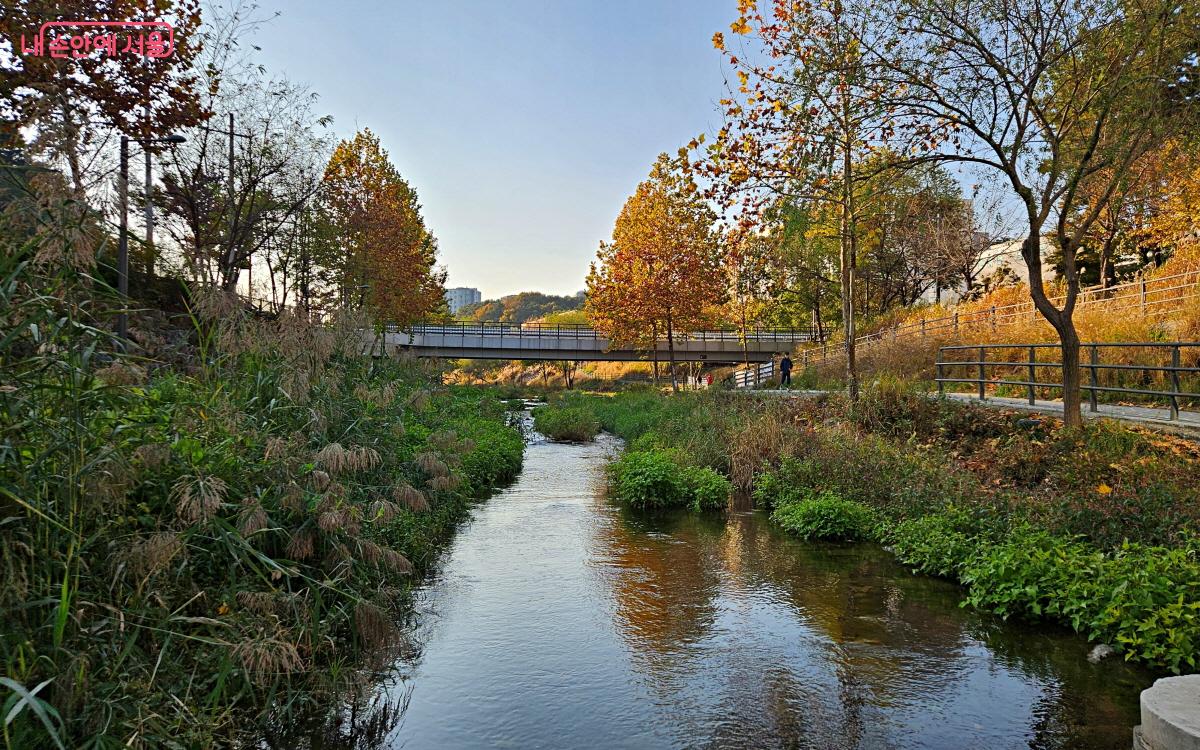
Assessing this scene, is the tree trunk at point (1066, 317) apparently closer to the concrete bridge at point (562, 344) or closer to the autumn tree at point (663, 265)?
the autumn tree at point (663, 265)

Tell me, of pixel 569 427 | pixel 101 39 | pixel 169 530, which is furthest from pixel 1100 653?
pixel 569 427

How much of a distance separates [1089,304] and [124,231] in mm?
25346

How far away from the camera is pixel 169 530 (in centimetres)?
441

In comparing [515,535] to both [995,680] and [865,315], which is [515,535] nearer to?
[995,680]

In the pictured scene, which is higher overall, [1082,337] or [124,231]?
[124,231]

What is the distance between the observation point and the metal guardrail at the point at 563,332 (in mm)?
51969

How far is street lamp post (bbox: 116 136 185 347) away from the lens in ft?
15.0

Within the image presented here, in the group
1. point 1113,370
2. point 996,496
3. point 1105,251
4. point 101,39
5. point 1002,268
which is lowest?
point 996,496

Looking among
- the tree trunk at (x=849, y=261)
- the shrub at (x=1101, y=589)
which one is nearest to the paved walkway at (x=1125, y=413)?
the tree trunk at (x=849, y=261)

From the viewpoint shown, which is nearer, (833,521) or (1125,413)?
(833,521)

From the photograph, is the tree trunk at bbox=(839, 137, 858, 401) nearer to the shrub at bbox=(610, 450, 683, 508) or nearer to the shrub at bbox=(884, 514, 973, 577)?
the shrub at bbox=(610, 450, 683, 508)

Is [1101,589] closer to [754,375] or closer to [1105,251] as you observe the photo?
[1105,251]

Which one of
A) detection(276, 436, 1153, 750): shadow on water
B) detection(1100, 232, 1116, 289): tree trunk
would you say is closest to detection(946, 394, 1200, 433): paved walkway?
detection(276, 436, 1153, 750): shadow on water

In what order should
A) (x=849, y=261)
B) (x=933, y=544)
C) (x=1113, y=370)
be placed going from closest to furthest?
(x=933, y=544), (x=1113, y=370), (x=849, y=261)
